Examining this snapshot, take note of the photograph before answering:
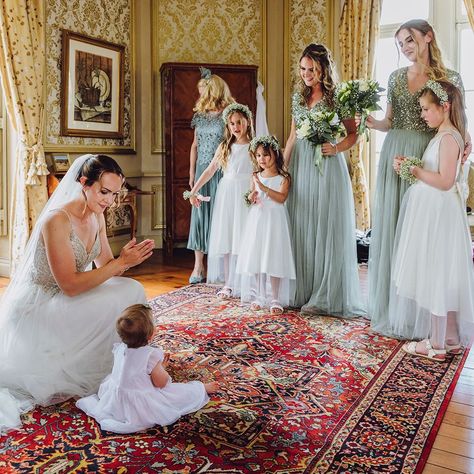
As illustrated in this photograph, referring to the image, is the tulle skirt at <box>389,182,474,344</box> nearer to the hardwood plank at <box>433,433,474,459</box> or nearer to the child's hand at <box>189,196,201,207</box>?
the hardwood plank at <box>433,433,474,459</box>

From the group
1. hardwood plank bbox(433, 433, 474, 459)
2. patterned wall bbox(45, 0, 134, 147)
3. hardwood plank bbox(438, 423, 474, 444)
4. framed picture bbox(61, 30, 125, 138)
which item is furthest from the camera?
framed picture bbox(61, 30, 125, 138)

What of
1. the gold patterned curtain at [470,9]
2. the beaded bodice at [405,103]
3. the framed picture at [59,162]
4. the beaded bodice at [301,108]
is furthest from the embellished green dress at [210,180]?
the gold patterned curtain at [470,9]

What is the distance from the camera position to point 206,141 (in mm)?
5371

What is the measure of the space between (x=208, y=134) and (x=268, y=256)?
5.75 feet

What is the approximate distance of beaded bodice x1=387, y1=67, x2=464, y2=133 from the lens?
3.47 metres

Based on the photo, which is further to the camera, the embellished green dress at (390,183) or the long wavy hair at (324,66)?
the long wavy hair at (324,66)

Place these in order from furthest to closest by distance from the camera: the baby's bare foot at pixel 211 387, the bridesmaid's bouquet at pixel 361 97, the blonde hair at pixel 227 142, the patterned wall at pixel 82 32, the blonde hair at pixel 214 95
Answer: the patterned wall at pixel 82 32 < the blonde hair at pixel 214 95 < the blonde hair at pixel 227 142 < the bridesmaid's bouquet at pixel 361 97 < the baby's bare foot at pixel 211 387

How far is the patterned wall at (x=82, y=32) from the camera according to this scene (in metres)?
6.01

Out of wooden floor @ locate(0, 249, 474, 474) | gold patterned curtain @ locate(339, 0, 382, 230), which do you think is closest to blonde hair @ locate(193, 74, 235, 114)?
gold patterned curtain @ locate(339, 0, 382, 230)

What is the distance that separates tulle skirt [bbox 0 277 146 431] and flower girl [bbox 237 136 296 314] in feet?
5.12

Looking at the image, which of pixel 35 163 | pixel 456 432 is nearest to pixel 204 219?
pixel 35 163

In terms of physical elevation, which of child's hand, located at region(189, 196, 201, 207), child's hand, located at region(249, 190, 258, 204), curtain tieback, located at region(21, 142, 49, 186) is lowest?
child's hand, located at region(189, 196, 201, 207)

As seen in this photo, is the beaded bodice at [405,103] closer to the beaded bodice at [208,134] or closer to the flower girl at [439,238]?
the flower girl at [439,238]

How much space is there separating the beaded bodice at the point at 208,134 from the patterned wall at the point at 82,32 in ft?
5.57
